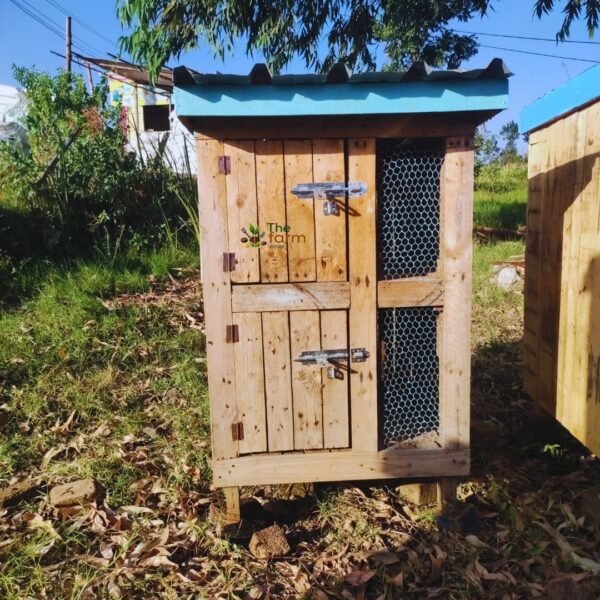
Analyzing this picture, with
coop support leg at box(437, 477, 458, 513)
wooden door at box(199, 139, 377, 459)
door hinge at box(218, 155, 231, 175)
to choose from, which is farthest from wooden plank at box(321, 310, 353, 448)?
door hinge at box(218, 155, 231, 175)

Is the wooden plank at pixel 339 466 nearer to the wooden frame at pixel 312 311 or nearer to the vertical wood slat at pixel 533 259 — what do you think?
the wooden frame at pixel 312 311

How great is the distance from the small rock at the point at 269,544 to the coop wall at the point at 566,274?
161 cm

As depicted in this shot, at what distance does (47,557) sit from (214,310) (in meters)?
1.41

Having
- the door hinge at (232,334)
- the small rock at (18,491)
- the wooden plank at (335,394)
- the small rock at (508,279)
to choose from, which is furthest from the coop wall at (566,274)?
the small rock at (508,279)

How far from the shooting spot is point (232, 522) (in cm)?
301

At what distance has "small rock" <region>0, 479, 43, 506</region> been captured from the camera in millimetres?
3166

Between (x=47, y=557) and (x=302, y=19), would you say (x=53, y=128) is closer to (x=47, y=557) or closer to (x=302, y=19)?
(x=302, y=19)

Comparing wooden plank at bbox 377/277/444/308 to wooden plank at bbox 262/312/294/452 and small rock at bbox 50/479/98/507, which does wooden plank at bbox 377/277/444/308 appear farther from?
small rock at bbox 50/479/98/507

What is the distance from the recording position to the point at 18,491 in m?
3.21

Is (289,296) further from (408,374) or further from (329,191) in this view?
(408,374)

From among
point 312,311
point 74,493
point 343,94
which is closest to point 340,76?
point 343,94

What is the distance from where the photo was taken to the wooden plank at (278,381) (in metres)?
2.88

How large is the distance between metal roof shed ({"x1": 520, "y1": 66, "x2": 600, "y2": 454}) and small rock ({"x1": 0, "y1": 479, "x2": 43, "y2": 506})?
9.78 feet

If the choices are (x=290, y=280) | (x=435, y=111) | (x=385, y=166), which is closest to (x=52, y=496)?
(x=290, y=280)
